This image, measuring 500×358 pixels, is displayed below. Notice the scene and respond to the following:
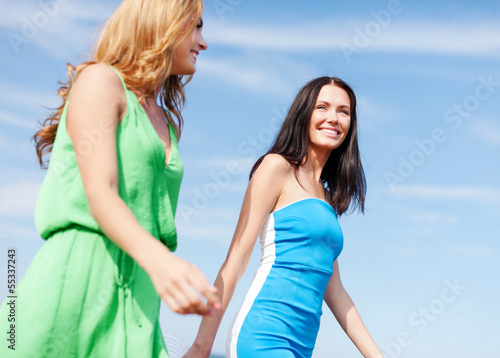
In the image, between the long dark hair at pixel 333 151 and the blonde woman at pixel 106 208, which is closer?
the blonde woman at pixel 106 208

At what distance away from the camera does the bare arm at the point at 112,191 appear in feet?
5.29

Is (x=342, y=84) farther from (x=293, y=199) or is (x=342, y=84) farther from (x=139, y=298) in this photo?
(x=139, y=298)

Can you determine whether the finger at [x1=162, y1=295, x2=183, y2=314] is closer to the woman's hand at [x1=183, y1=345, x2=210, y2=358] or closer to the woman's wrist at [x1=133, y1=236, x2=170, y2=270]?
the woman's wrist at [x1=133, y1=236, x2=170, y2=270]

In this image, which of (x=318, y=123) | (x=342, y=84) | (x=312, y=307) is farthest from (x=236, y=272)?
(x=342, y=84)

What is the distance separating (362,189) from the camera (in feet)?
16.2

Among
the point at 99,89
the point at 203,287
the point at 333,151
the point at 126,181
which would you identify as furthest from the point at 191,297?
the point at 333,151

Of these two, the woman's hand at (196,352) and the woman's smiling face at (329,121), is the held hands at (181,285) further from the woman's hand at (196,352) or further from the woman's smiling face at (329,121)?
the woman's smiling face at (329,121)

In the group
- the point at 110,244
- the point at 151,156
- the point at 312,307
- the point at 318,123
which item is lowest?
the point at 312,307

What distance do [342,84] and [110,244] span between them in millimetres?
3074

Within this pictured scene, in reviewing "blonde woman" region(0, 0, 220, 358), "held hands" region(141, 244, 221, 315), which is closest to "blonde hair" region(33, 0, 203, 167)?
"blonde woman" region(0, 0, 220, 358)

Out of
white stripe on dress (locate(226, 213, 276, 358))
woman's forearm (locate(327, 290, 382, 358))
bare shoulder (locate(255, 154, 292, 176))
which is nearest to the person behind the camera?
white stripe on dress (locate(226, 213, 276, 358))

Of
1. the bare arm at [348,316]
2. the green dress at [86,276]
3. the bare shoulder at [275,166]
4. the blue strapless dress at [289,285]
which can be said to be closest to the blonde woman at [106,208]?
the green dress at [86,276]

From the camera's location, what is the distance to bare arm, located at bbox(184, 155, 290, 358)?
365cm

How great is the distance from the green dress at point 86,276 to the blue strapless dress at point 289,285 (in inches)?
65.7
